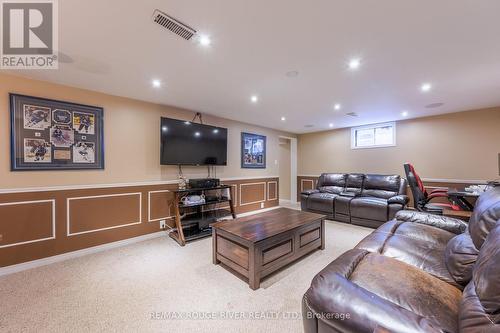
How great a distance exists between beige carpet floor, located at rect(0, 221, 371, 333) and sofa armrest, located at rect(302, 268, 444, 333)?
0.86m

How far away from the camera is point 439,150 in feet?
14.5

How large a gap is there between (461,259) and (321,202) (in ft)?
11.2

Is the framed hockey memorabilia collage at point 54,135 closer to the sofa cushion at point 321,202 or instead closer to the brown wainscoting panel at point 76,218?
the brown wainscoting panel at point 76,218

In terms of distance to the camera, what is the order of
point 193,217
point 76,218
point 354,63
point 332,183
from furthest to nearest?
point 332,183
point 193,217
point 76,218
point 354,63

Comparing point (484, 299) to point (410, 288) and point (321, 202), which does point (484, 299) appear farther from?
point (321, 202)

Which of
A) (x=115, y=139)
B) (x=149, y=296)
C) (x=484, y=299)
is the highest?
(x=115, y=139)

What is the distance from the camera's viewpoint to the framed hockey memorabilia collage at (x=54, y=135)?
2.52m

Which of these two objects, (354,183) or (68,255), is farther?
(354,183)

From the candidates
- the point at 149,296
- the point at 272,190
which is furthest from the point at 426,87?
the point at 149,296

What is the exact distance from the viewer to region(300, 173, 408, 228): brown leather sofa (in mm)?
3893

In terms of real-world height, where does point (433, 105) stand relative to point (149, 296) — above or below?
above

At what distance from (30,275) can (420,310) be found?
3.62 m

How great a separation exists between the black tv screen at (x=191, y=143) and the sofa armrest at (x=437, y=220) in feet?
10.5

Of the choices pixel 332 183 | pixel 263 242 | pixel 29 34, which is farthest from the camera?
pixel 332 183
